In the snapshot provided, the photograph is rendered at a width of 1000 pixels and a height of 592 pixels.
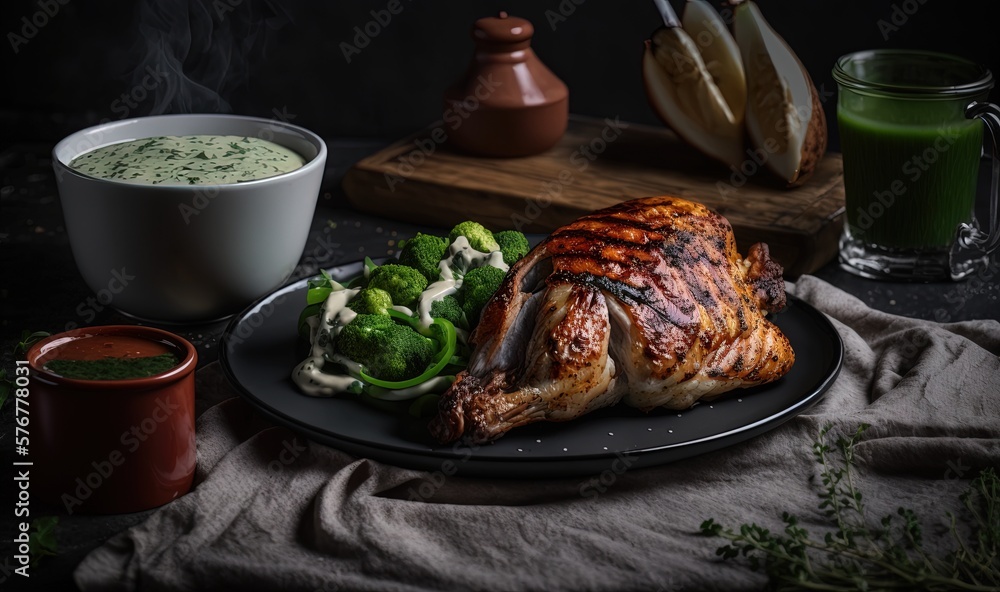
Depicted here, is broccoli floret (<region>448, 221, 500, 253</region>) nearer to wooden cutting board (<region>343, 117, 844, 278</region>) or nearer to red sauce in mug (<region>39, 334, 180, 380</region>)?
wooden cutting board (<region>343, 117, 844, 278</region>)

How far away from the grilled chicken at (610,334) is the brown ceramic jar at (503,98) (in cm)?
158

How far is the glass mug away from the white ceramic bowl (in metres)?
1.79

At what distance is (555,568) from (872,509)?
726 millimetres

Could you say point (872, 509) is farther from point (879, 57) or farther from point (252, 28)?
point (252, 28)

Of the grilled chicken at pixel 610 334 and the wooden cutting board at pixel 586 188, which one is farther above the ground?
the grilled chicken at pixel 610 334

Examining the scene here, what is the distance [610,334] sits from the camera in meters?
2.46

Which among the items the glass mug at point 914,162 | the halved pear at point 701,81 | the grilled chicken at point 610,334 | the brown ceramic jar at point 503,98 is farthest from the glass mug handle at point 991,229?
the brown ceramic jar at point 503,98

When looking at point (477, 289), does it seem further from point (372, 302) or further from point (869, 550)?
point (869, 550)

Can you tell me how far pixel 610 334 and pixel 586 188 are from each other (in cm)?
163

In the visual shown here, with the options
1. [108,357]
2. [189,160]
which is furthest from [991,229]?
[108,357]

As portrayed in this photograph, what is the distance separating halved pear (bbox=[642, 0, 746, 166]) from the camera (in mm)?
4105

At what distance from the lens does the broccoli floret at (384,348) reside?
→ 253cm

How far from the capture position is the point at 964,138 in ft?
11.4

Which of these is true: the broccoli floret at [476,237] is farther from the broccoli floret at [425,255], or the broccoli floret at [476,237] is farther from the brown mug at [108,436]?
the brown mug at [108,436]
